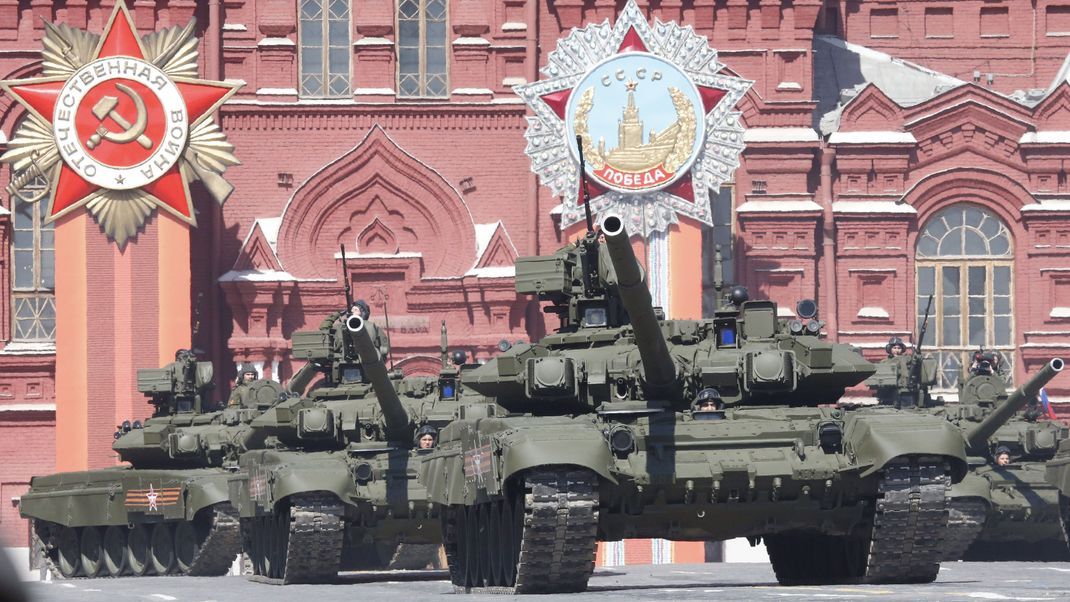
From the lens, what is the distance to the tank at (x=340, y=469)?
23.4m

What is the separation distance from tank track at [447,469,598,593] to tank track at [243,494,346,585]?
544 cm

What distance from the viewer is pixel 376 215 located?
3847cm

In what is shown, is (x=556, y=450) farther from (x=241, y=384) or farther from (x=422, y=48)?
(x=422, y=48)

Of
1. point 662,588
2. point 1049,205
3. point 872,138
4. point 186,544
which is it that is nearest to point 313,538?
point 662,588

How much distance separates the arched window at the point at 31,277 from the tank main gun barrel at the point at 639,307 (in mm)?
21212

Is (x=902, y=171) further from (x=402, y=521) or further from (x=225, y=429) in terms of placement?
(x=402, y=521)

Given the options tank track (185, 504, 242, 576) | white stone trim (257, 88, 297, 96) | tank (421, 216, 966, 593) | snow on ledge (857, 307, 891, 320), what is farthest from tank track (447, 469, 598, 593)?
snow on ledge (857, 307, 891, 320)

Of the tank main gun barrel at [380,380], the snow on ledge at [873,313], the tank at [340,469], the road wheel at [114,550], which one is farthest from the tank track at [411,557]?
the snow on ledge at [873,313]

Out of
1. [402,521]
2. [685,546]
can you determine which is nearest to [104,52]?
[685,546]

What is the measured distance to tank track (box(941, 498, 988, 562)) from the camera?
92.0ft

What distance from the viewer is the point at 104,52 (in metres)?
36.3

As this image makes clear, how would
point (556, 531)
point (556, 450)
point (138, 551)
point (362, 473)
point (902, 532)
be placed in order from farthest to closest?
point (138, 551) → point (362, 473) → point (902, 532) → point (556, 531) → point (556, 450)

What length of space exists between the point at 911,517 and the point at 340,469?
25.7 feet

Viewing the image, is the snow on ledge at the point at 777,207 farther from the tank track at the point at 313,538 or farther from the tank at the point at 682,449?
the tank at the point at 682,449
